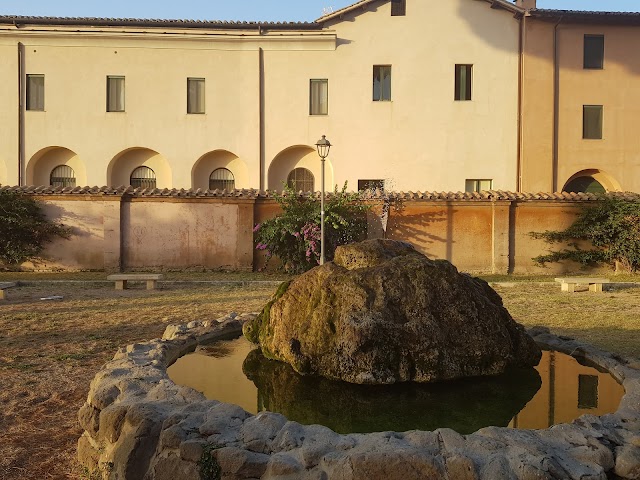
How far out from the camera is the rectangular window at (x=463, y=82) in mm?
22172

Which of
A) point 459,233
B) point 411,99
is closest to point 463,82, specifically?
point 411,99

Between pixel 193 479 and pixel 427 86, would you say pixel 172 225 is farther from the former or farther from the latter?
pixel 193 479

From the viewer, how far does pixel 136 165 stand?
22.8 metres

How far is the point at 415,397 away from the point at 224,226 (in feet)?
46.1

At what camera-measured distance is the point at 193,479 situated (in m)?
2.85

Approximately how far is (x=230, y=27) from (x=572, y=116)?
14220 mm

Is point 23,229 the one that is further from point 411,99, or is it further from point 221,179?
point 411,99

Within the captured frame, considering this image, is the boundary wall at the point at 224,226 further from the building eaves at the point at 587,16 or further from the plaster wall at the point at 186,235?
the building eaves at the point at 587,16

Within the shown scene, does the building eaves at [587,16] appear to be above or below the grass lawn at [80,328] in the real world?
above

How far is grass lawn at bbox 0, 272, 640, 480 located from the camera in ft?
14.0

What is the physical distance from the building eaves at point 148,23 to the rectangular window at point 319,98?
2.26 m

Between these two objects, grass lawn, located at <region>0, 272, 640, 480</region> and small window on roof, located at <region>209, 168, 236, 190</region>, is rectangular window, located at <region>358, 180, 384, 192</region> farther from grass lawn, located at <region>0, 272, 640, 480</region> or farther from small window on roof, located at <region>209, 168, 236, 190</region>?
grass lawn, located at <region>0, 272, 640, 480</region>

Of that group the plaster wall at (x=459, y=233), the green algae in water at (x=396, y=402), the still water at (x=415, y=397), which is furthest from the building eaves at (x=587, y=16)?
the green algae in water at (x=396, y=402)

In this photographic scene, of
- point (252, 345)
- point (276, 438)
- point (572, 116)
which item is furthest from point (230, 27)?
point (276, 438)
